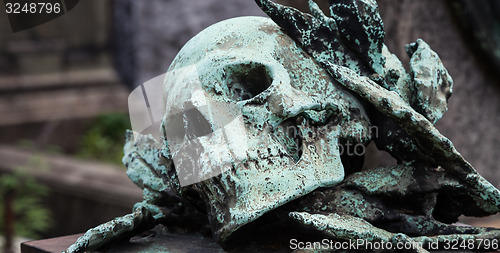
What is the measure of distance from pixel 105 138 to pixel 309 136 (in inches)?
163

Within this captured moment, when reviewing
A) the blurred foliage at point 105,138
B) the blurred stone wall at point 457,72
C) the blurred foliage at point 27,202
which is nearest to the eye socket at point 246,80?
the blurred stone wall at point 457,72

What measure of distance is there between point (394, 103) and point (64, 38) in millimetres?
4873

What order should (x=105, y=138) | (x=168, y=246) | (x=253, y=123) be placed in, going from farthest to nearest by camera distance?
1. (x=105, y=138)
2. (x=168, y=246)
3. (x=253, y=123)

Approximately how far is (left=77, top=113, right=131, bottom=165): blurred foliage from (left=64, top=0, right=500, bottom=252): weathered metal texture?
12.0 ft

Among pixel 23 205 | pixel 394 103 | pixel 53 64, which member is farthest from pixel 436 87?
pixel 53 64

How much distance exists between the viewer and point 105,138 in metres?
5.59

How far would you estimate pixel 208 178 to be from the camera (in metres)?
1.59

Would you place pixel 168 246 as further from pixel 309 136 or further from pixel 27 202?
pixel 27 202

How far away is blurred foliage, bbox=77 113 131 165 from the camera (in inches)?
213

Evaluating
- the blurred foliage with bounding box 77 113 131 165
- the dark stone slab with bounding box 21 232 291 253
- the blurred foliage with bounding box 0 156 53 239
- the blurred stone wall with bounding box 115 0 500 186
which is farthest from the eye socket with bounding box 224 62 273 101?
the blurred foliage with bounding box 77 113 131 165

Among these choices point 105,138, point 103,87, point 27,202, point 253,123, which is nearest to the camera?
point 253,123

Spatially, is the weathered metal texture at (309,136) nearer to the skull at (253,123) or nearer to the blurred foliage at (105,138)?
the skull at (253,123)

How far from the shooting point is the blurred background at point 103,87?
3357 millimetres

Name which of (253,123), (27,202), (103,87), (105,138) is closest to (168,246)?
(253,123)
